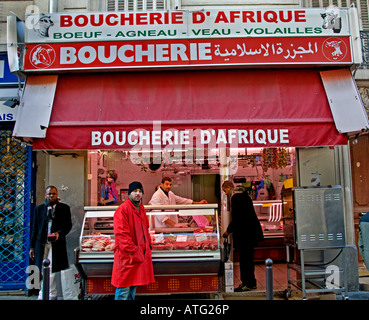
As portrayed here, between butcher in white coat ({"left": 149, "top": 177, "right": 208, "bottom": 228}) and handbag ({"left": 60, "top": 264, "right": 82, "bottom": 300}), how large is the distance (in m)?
1.60

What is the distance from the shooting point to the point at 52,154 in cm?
704

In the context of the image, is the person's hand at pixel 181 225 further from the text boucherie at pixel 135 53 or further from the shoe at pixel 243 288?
the text boucherie at pixel 135 53

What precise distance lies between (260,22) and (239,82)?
1120mm

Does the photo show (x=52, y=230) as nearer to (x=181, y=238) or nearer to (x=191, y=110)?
(x=181, y=238)

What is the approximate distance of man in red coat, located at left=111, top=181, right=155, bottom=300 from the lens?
207 inches

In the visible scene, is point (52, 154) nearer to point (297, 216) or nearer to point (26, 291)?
point (26, 291)

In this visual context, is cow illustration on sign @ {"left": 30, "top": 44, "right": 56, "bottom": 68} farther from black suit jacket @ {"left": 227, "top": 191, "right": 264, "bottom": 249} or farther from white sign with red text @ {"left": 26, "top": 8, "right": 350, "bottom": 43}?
black suit jacket @ {"left": 227, "top": 191, "right": 264, "bottom": 249}

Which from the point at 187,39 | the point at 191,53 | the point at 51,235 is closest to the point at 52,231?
the point at 51,235

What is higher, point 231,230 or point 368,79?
point 368,79

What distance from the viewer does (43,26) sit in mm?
6574

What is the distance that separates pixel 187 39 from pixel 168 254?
3.69m

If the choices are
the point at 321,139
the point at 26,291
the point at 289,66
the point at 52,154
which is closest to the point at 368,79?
the point at 289,66

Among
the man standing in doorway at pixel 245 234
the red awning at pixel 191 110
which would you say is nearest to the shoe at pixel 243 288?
the man standing in doorway at pixel 245 234
